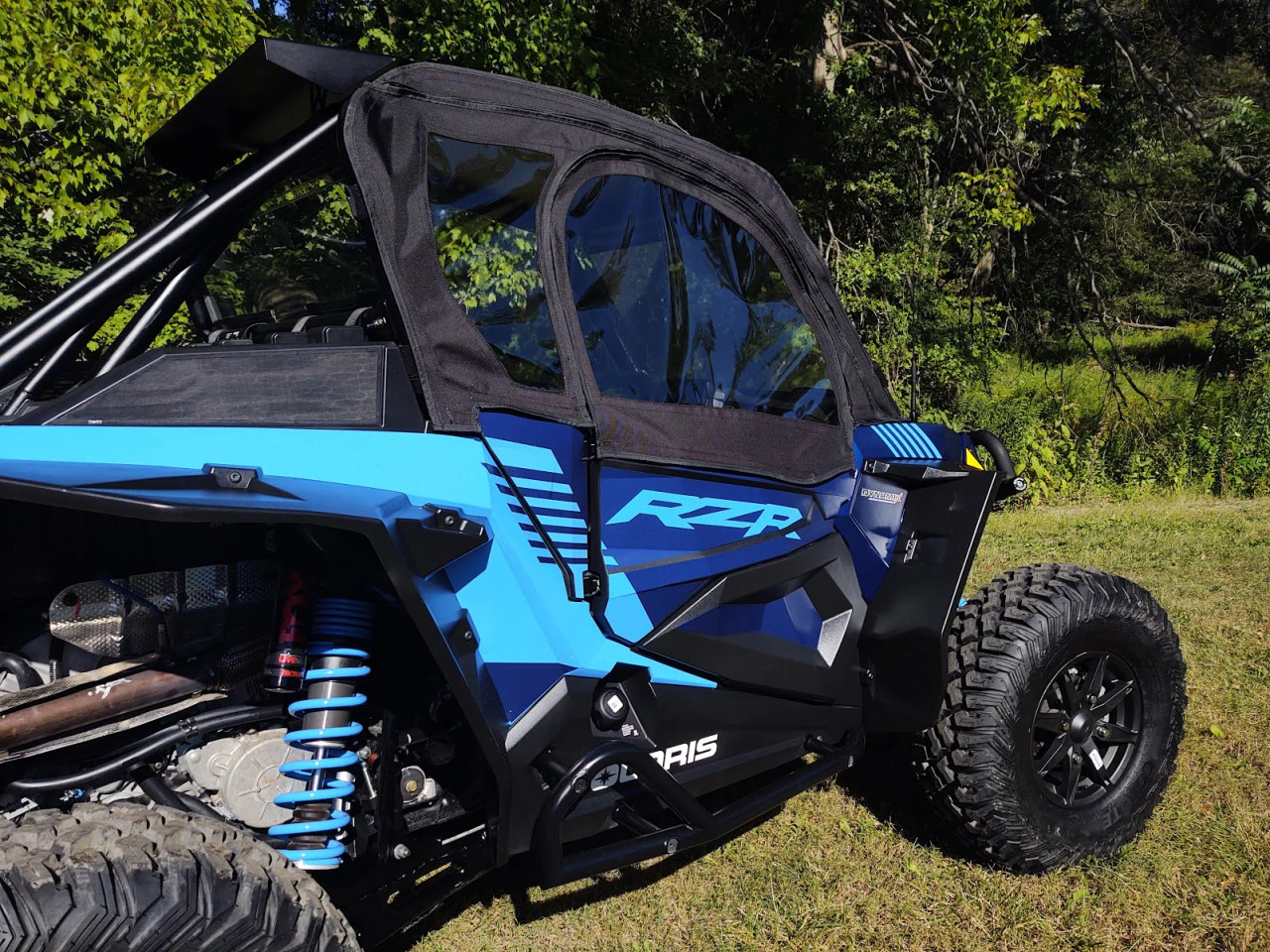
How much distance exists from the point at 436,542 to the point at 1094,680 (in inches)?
97.2

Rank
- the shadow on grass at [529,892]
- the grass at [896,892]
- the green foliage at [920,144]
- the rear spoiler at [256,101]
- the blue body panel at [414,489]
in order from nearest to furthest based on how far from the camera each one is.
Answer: the blue body panel at [414,489]
the rear spoiler at [256,101]
the grass at [896,892]
the shadow on grass at [529,892]
the green foliage at [920,144]

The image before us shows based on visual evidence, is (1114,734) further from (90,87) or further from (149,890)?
(90,87)

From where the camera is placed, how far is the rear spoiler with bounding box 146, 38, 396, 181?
2.03 meters

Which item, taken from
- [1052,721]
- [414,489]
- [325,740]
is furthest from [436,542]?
[1052,721]

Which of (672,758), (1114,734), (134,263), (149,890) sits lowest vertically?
(1114,734)

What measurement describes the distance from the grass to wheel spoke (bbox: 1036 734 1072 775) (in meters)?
0.34

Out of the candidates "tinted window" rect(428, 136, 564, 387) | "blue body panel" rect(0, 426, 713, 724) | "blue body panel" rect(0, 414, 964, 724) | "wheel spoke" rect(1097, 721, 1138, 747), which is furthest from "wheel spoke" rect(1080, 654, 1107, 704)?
"tinted window" rect(428, 136, 564, 387)

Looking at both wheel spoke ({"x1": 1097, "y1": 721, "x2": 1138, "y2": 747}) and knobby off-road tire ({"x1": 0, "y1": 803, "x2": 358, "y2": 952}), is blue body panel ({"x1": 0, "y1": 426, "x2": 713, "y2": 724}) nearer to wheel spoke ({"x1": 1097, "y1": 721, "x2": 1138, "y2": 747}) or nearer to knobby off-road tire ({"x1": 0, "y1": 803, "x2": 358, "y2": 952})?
knobby off-road tire ({"x1": 0, "y1": 803, "x2": 358, "y2": 952})

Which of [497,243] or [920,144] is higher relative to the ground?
[920,144]

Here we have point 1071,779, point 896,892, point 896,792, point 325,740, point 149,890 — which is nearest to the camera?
point 149,890

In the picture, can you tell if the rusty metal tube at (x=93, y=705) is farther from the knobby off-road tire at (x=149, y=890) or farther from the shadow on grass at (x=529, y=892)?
the shadow on grass at (x=529, y=892)

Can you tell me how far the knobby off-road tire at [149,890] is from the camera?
5.08ft

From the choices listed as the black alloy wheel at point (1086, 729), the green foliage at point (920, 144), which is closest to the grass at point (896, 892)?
the black alloy wheel at point (1086, 729)

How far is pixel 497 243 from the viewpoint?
2248 mm
